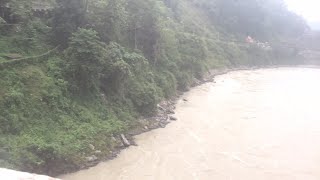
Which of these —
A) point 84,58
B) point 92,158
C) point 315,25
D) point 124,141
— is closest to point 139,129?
point 124,141

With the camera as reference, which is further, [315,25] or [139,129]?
[315,25]

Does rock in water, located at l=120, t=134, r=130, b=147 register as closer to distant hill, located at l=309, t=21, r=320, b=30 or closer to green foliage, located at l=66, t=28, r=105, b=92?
green foliage, located at l=66, t=28, r=105, b=92

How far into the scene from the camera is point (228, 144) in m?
20.0

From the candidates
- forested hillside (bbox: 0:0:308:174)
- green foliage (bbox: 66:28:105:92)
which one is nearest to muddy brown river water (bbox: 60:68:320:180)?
forested hillside (bbox: 0:0:308:174)

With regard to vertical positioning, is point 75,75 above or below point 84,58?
below

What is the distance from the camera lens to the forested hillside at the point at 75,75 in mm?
15820

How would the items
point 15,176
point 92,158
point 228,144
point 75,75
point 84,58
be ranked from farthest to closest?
1. point 228,144
2. point 75,75
3. point 84,58
4. point 92,158
5. point 15,176

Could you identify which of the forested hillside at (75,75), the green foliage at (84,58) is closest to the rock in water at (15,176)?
the forested hillside at (75,75)

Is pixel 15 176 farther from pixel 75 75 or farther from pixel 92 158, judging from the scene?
pixel 75 75

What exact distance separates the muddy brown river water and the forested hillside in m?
1.32

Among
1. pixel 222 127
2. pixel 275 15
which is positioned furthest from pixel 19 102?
pixel 275 15

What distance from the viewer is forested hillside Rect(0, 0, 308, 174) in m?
15.8

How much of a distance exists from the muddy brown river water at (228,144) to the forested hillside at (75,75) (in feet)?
4.33

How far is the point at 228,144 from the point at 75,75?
7798 millimetres
